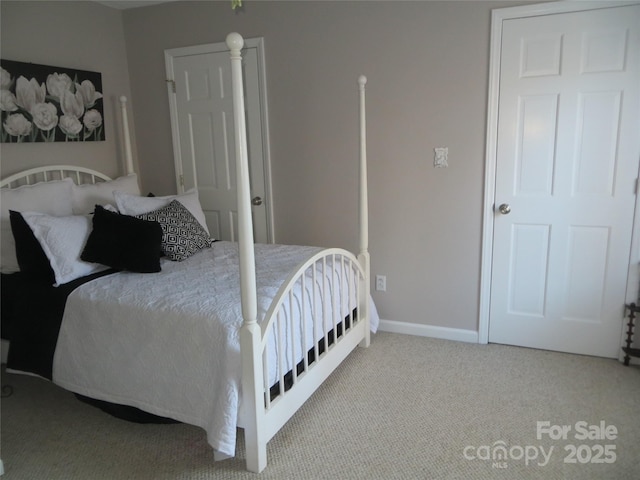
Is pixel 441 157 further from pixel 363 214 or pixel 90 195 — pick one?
pixel 90 195

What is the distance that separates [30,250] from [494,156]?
2.76 m

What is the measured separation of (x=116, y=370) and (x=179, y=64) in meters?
2.49

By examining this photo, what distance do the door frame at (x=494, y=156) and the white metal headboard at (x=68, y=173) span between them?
2.69 meters

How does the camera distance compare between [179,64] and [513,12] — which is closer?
[513,12]

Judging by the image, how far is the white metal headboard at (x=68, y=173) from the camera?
3.05 m

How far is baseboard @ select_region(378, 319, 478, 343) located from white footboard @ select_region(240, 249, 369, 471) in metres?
0.44

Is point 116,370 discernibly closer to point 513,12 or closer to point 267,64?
point 267,64

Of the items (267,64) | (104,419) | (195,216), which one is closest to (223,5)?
(267,64)

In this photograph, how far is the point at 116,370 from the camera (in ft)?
7.38

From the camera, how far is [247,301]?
6.05 feet

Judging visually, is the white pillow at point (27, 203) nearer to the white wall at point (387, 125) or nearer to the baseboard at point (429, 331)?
the white wall at point (387, 125)

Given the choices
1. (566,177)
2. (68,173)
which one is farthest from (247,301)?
(68,173)

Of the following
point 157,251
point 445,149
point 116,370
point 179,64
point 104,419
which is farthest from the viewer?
point 179,64

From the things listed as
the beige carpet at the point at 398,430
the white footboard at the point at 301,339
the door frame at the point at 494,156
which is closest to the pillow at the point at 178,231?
the white footboard at the point at 301,339
